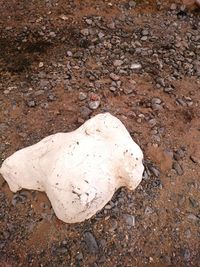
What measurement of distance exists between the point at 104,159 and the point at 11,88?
4.21ft

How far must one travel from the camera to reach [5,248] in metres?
2.68

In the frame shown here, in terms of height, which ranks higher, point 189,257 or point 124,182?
point 124,182

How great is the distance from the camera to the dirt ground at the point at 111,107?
2.73 m

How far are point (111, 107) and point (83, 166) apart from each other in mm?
1007

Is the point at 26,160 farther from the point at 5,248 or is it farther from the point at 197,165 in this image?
the point at 197,165

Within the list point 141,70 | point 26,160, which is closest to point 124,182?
point 26,160

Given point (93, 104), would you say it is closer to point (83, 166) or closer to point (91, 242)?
point (83, 166)

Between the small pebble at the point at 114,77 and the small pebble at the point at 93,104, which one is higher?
the small pebble at the point at 114,77

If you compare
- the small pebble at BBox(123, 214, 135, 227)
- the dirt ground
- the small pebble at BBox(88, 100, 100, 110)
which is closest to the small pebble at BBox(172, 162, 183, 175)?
the dirt ground

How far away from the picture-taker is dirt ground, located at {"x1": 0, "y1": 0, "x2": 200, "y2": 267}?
273 centimetres

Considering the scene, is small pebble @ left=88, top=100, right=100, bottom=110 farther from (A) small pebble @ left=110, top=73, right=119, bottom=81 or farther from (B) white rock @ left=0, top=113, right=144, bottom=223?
(B) white rock @ left=0, top=113, right=144, bottom=223

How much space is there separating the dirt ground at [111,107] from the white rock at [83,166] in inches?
11.2

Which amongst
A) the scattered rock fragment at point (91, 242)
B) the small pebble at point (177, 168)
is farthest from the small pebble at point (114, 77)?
the scattered rock fragment at point (91, 242)

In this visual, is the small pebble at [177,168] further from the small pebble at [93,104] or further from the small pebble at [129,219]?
the small pebble at [93,104]
